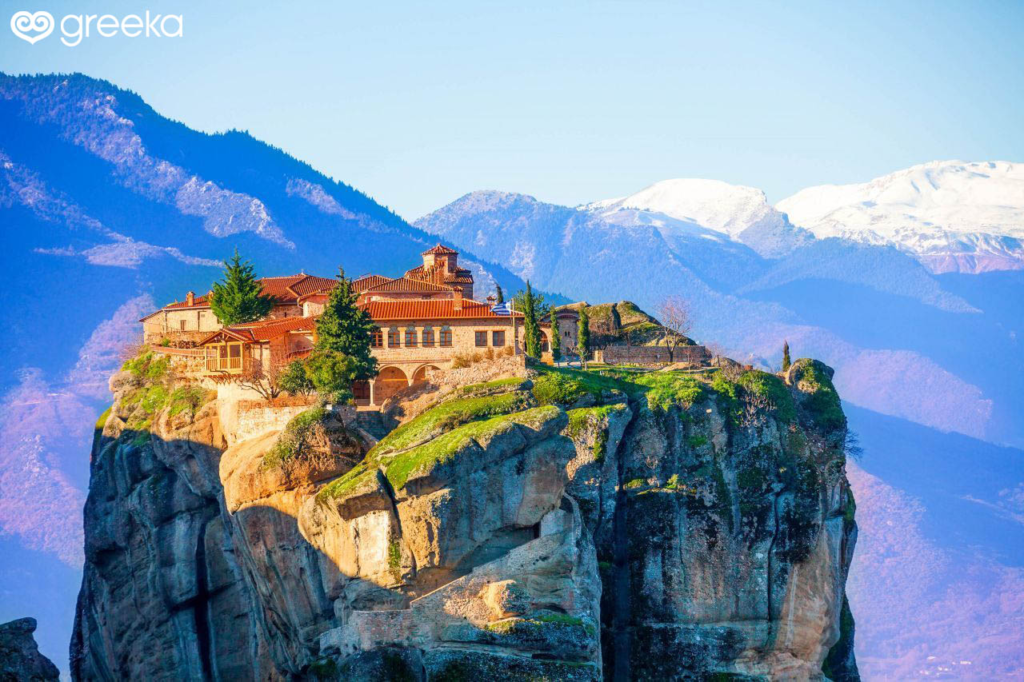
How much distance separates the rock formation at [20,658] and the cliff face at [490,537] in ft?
34.7

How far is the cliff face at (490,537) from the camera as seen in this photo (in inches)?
2603

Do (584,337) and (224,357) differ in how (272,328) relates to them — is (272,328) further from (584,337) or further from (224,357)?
(584,337)

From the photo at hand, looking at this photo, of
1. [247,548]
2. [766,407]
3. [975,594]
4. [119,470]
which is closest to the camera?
[247,548]

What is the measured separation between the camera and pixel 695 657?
7419 centimetres

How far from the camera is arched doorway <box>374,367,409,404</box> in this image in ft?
263

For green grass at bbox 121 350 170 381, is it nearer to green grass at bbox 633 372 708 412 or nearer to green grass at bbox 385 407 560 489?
green grass at bbox 385 407 560 489

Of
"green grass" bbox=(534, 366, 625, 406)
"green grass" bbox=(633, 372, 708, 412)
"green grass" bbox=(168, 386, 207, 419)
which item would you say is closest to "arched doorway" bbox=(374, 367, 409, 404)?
"green grass" bbox=(534, 366, 625, 406)

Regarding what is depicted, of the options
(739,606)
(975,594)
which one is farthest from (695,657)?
(975,594)

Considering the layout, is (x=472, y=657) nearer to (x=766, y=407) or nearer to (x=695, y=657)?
(x=695, y=657)

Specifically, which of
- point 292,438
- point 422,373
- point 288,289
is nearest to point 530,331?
point 422,373

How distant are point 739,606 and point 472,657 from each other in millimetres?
17380

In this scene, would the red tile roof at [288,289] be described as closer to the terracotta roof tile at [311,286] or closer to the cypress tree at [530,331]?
the terracotta roof tile at [311,286]

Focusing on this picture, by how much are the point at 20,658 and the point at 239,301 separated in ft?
101

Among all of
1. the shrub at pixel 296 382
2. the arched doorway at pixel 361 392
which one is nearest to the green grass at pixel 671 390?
the arched doorway at pixel 361 392
